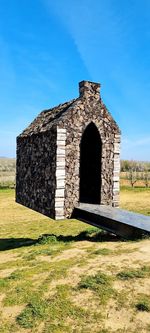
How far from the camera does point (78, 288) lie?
7629 millimetres

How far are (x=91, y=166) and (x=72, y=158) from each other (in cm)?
283

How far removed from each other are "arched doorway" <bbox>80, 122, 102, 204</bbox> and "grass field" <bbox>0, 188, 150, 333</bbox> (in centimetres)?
323

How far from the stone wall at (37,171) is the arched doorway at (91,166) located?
2362 mm

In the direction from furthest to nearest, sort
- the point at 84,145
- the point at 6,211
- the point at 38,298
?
1. the point at 6,211
2. the point at 84,145
3. the point at 38,298

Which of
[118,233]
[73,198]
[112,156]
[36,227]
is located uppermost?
[112,156]

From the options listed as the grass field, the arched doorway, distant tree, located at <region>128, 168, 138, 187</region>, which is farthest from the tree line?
the grass field

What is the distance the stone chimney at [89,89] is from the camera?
13.5 m

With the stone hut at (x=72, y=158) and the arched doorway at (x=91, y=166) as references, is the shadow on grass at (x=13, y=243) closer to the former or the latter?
the stone hut at (x=72, y=158)

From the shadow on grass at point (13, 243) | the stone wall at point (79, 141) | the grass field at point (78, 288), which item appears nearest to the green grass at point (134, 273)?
the grass field at point (78, 288)

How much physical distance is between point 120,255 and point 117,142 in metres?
6.41

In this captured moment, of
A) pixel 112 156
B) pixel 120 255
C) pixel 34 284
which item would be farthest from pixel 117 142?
pixel 34 284

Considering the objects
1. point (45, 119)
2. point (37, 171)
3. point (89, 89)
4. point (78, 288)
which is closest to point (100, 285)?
point (78, 288)

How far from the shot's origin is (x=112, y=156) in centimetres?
1438

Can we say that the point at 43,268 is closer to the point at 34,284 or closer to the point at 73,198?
the point at 34,284
